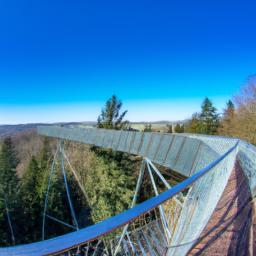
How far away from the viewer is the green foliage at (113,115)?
16500mm

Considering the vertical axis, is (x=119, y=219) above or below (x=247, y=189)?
above

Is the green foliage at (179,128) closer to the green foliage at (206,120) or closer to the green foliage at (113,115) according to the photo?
the green foliage at (206,120)

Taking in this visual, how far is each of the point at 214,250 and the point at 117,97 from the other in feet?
51.2

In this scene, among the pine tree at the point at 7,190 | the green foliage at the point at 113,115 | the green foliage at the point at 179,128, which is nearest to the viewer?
the pine tree at the point at 7,190

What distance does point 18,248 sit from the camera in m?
0.78

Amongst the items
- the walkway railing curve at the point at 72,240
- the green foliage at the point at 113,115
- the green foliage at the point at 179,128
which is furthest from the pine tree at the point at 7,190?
the green foliage at the point at 179,128

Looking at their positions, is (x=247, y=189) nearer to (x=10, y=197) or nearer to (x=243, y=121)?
(x=243, y=121)

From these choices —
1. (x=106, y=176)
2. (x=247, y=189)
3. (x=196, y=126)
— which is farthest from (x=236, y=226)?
(x=196, y=126)

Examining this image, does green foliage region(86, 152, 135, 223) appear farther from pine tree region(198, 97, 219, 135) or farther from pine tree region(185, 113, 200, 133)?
pine tree region(198, 97, 219, 135)

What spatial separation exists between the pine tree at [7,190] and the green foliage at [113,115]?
9.03 metres

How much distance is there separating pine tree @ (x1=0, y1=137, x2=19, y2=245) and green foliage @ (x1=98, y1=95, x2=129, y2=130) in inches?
356

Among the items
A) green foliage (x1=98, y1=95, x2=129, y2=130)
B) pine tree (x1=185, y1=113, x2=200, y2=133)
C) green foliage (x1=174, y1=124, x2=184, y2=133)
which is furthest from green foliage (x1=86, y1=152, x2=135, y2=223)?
green foliage (x1=174, y1=124, x2=184, y2=133)

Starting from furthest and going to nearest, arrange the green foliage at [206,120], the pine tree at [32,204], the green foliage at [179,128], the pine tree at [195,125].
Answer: the green foliage at [179,128]
the pine tree at [195,125]
the green foliage at [206,120]
the pine tree at [32,204]

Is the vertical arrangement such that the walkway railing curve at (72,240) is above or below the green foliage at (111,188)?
above
